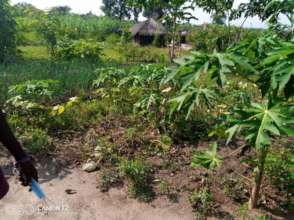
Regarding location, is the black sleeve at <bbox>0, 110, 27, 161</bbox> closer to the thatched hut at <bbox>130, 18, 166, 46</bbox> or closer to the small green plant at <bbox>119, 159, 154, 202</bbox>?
the small green plant at <bbox>119, 159, 154, 202</bbox>

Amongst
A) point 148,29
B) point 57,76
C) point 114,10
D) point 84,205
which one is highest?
point 114,10

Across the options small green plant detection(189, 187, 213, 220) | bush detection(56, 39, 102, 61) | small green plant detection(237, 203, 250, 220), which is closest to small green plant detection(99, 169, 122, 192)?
small green plant detection(189, 187, 213, 220)

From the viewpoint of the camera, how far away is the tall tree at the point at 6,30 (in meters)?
8.33

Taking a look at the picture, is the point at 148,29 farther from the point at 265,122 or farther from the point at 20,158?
the point at 20,158

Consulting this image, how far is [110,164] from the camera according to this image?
3410 mm

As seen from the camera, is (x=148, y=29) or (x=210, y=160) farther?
(x=148, y=29)

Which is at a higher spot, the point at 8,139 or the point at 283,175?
the point at 8,139

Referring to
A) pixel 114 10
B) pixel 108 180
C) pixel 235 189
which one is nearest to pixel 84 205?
pixel 108 180

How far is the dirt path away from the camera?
2.80 m

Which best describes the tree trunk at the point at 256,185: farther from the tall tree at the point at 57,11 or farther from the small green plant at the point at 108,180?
the tall tree at the point at 57,11

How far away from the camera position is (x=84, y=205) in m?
2.93

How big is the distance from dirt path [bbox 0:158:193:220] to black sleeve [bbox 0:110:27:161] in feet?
3.95

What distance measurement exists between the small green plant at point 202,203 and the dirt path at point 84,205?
0.21 ft

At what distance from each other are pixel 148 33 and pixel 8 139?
16.4 m
